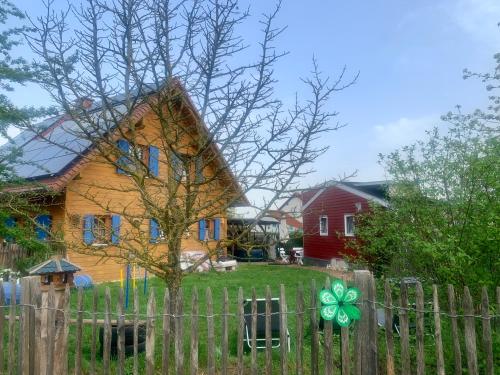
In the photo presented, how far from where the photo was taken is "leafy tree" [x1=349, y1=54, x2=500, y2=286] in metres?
3.47

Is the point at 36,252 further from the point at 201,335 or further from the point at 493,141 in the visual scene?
the point at 493,141

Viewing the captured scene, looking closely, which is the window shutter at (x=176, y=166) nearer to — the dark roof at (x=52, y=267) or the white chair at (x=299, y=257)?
the dark roof at (x=52, y=267)

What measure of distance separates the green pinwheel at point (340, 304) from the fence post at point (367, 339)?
0.08 metres

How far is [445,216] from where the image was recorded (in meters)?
3.97

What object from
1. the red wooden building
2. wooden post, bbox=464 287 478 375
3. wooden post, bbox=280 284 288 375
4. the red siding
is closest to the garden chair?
wooden post, bbox=280 284 288 375

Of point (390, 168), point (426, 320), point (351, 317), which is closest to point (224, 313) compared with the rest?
point (351, 317)

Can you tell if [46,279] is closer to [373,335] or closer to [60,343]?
[60,343]

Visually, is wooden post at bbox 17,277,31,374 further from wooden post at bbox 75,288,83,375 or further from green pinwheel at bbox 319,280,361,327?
green pinwheel at bbox 319,280,361,327

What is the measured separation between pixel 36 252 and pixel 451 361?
1100 cm

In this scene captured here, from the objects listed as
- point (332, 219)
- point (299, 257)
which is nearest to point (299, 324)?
point (332, 219)

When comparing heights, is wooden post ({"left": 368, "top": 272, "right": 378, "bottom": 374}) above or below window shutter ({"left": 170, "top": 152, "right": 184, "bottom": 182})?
below

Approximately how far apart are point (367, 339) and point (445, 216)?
1.56 metres

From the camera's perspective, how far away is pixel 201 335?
20.5ft

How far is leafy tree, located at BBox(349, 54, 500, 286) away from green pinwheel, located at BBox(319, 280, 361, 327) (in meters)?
0.77
